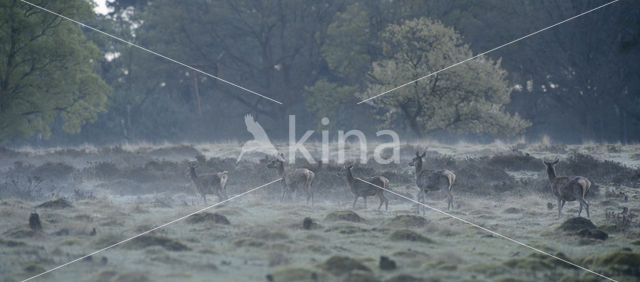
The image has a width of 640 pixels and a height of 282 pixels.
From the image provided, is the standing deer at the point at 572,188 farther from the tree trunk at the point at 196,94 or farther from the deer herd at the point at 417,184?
the tree trunk at the point at 196,94

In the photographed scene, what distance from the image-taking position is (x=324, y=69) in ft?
194

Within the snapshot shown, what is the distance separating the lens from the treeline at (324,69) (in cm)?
3478

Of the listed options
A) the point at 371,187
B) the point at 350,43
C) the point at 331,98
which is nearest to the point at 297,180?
the point at 371,187

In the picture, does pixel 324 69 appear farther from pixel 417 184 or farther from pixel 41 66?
pixel 417 184

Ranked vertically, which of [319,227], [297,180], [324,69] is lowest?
[319,227]

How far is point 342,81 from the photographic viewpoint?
57.3m

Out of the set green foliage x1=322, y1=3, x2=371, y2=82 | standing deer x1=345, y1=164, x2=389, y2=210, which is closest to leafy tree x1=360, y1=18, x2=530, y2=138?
green foliage x1=322, y1=3, x2=371, y2=82

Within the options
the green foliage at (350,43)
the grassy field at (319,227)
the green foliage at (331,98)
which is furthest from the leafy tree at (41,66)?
the green foliage at (350,43)

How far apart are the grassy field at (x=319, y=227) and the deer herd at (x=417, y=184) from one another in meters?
0.58

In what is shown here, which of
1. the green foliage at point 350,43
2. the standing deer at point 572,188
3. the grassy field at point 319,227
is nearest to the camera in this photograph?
the grassy field at point 319,227

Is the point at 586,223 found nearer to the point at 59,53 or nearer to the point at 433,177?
the point at 433,177

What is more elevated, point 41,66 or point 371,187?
point 41,66

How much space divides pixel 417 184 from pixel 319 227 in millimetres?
4912

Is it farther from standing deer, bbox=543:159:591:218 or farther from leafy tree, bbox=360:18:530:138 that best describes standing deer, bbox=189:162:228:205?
leafy tree, bbox=360:18:530:138
